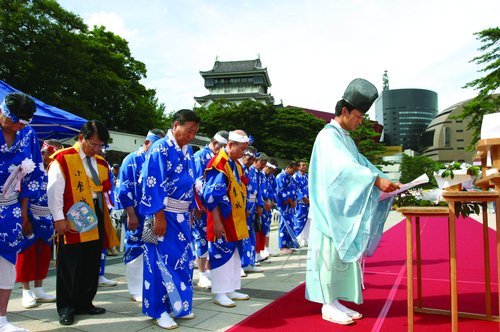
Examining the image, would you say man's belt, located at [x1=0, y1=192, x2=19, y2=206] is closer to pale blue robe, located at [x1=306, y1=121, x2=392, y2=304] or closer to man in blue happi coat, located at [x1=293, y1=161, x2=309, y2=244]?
pale blue robe, located at [x1=306, y1=121, x2=392, y2=304]

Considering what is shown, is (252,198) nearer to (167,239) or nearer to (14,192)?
(167,239)

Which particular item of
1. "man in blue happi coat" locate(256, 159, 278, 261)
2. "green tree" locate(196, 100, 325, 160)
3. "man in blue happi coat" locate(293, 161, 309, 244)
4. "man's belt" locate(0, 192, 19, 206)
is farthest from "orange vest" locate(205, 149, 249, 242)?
"green tree" locate(196, 100, 325, 160)

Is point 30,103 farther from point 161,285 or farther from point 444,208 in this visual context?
point 444,208

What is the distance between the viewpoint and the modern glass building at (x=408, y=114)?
9044 cm

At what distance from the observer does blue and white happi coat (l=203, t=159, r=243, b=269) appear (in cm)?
401

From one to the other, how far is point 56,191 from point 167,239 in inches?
42.1

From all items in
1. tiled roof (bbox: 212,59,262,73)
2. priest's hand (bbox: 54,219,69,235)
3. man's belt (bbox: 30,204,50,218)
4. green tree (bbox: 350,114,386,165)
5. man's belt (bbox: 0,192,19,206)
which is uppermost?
tiled roof (bbox: 212,59,262,73)

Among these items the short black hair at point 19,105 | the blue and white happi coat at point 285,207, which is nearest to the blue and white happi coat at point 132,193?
A: the short black hair at point 19,105

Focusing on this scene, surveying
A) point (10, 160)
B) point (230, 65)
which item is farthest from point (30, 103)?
point (230, 65)

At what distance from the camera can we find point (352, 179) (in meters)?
3.24

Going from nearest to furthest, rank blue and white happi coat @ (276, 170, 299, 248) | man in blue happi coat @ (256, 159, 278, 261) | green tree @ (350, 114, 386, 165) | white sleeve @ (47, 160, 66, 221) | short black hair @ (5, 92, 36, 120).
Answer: short black hair @ (5, 92, 36, 120)
white sleeve @ (47, 160, 66, 221)
man in blue happi coat @ (256, 159, 278, 261)
blue and white happi coat @ (276, 170, 299, 248)
green tree @ (350, 114, 386, 165)

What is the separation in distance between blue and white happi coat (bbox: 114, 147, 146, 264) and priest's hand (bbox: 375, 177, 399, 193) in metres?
2.26

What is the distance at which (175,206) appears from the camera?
A: 3.44 m

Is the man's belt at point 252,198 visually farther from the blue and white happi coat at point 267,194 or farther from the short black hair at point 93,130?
the short black hair at point 93,130
